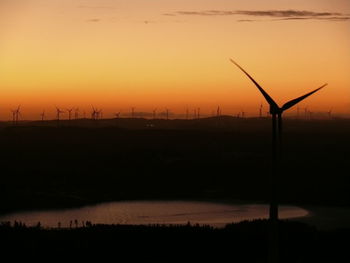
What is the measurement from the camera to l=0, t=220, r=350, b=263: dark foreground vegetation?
4459cm

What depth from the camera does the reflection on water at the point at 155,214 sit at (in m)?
75.1

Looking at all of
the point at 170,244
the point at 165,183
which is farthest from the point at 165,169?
the point at 170,244

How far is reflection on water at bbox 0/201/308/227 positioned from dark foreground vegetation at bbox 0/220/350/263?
15873 mm

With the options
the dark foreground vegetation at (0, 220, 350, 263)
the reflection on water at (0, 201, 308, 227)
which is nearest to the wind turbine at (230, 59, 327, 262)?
the dark foreground vegetation at (0, 220, 350, 263)

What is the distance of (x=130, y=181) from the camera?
12688 cm

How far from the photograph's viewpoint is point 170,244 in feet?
164

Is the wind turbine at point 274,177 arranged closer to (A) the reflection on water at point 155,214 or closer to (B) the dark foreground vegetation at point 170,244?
(B) the dark foreground vegetation at point 170,244

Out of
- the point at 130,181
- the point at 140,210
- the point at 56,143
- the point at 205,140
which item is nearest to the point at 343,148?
the point at 205,140

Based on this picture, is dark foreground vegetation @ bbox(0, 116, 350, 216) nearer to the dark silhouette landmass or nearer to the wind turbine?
the dark silhouette landmass

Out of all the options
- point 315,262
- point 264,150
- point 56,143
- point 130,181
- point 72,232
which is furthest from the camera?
point 56,143

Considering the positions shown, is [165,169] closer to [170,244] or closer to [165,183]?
[165,183]

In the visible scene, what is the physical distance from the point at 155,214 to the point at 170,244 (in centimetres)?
3250

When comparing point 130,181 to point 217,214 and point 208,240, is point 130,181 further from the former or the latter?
point 208,240

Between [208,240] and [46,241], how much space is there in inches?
431
